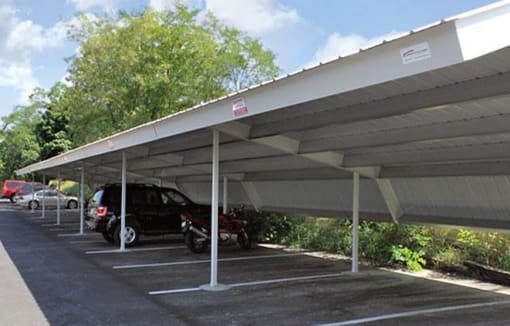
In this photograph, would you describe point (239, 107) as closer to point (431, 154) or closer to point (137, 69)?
point (431, 154)

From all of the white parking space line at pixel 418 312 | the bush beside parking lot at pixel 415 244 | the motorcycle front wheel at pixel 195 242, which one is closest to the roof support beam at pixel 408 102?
the white parking space line at pixel 418 312

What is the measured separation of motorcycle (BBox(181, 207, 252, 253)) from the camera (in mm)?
12516

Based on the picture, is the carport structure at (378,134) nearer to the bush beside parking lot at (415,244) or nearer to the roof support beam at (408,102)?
the roof support beam at (408,102)

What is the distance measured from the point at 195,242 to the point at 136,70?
13520 millimetres

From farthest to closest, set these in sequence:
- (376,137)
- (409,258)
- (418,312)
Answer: (409,258)
(376,137)
(418,312)

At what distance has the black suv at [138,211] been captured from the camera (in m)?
14.3

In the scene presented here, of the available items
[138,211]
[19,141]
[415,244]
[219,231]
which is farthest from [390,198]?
[19,141]

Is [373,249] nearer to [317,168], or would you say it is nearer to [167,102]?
[317,168]

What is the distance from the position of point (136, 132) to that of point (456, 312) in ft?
19.6

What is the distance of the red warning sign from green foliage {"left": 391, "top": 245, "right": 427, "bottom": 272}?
6.02 m

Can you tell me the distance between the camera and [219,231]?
12805mm

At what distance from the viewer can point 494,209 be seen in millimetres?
8562

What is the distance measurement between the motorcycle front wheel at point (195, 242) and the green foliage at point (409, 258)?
4561mm

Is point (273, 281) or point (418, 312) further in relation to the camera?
point (273, 281)
